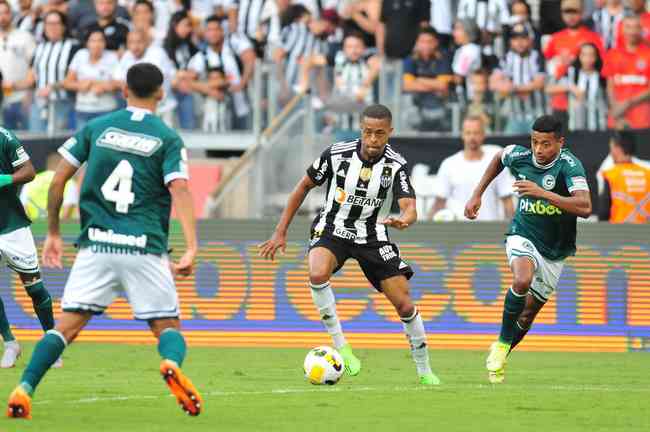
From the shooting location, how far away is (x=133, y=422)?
28.6 feet

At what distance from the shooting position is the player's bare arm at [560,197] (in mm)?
11094

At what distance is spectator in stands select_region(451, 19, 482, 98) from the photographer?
61.7 feet

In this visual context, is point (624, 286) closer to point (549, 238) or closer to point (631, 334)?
point (631, 334)

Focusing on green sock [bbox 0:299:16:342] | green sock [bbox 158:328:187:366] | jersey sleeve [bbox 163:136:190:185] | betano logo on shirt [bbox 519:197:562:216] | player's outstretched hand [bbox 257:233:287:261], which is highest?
jersey sleeve [bbox 163:136:190:185]

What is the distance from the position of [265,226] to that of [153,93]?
792 cm

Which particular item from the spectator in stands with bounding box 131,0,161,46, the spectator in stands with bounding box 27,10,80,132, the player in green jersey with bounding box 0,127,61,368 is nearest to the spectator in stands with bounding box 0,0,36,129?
the spectator in stands with bounding box 27,10,80,132

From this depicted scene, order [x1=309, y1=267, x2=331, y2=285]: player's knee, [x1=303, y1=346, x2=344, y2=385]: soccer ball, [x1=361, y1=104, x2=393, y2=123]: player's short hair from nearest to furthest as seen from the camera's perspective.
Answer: [x1=303, y1=346, x2=344, y2=385]: soccer ball → [x1=361, y1=104, x2=393, y2=123]: player's short hair → [x1=309, y1=267, x2=331, y2=285]: player's knee

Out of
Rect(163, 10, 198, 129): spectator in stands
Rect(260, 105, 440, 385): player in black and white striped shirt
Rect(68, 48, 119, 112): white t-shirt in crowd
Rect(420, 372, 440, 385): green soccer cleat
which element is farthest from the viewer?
Rect(163, 10, 198, 129): spectator in stands

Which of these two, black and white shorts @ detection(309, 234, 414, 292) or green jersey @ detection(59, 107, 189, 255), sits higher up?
green jersey @ detection(59, 107, 189, 255)

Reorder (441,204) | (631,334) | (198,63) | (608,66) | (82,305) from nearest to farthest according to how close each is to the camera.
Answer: (82,305), (631,334), (441,204), (608,66), (198,63)

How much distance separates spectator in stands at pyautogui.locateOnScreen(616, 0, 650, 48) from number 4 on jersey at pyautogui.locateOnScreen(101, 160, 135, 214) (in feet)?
38.8

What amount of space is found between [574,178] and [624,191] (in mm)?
5303

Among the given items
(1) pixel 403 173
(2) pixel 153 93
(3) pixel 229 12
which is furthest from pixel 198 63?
(2) pixel 153 93

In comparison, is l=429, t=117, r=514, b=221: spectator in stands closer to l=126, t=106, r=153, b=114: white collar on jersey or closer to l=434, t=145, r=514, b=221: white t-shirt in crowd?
l=434, t=145, r=514, b=221: white t-shirt in crowd
